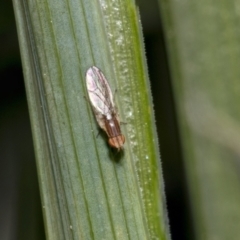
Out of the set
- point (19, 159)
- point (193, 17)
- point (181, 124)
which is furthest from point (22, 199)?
point (193, 17)
